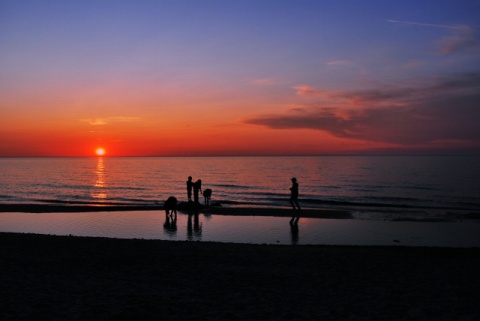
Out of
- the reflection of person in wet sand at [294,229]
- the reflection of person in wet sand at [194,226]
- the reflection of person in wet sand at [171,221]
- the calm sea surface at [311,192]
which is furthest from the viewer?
the calm sea surface at [311,192]

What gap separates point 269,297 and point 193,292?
160 centimetres

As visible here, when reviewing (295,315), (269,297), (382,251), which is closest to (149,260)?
(269,297)

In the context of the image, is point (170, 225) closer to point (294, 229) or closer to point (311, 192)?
point (294, 229)

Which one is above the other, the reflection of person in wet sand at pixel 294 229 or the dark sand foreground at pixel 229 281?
the dark sand foreground at pixel 229 281

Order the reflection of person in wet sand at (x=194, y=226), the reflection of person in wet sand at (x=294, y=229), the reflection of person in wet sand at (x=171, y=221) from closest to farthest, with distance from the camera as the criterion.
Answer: the reflection of person in wet sand at (x=294, y=229) → the reflection of person in wet sand at (x=194, y=226) → the reflection of person in wet sand at (x=171, y=221)

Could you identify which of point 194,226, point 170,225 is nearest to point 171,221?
point 170,225

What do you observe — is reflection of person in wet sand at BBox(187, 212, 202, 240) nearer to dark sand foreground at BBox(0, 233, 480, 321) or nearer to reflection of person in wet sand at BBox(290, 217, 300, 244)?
dark sand foreground at BBox(0, 233, 480, 321)

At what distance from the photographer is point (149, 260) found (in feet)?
35.9

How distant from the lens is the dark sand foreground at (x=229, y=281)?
698 cm

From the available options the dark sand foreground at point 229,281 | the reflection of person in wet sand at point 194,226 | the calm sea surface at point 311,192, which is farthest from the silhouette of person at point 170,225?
the calm sea surface at point 311,192

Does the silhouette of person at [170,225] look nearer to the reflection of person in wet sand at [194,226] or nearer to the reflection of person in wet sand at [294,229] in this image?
the reflection of person in wet sand at [194,226]

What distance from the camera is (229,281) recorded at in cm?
908

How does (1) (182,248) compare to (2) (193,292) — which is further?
(1) (182,248)

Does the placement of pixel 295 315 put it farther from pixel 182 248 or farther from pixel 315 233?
pixel 315 233
